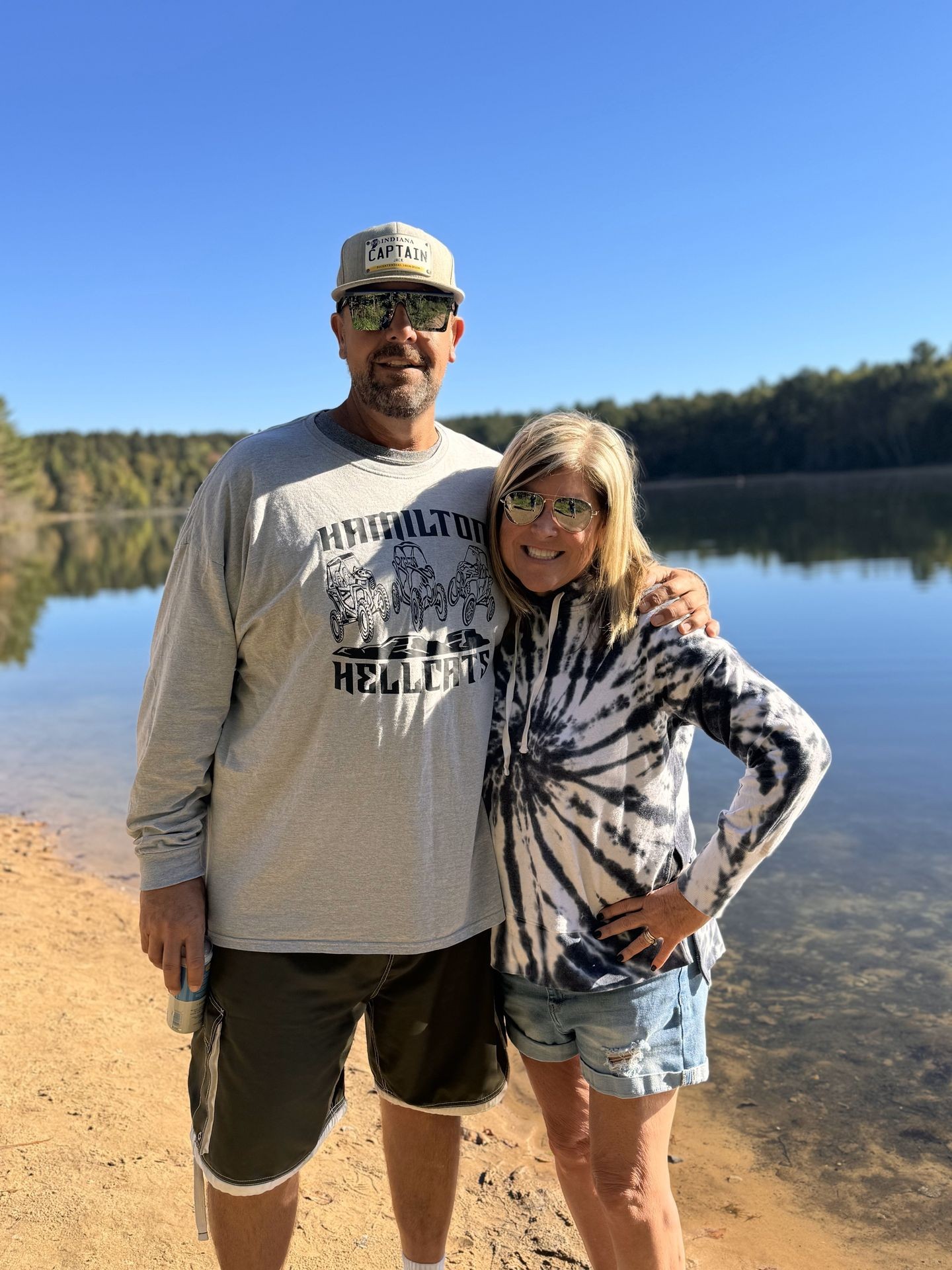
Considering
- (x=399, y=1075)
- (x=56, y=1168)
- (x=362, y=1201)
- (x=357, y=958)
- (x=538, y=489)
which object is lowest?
(x=362, y=1201)

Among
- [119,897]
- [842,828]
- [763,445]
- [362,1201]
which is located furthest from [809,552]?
[763,445]

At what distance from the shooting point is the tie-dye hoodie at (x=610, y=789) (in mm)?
2180

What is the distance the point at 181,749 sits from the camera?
2346 mm

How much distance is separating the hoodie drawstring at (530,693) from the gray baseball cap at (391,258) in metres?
0.89

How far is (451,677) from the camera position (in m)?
2.40

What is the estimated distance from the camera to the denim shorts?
7.33 ft

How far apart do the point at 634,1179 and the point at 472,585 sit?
4.62 ft

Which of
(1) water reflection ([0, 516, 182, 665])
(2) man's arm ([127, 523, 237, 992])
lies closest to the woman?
(2) man's arm ([127, 523, 237, 992])

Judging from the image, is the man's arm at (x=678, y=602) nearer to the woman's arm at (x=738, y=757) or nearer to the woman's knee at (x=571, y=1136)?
the woman's arm at (x=738, y=757)

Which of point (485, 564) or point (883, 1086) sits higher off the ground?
point (485, 564)

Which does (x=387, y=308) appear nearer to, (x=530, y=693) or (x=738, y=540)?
(x=530, y=693)

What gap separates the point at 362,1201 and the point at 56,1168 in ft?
3.00

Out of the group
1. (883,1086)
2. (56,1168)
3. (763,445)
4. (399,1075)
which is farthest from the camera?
(763,445)

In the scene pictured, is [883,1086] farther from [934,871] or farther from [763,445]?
[763,445]
